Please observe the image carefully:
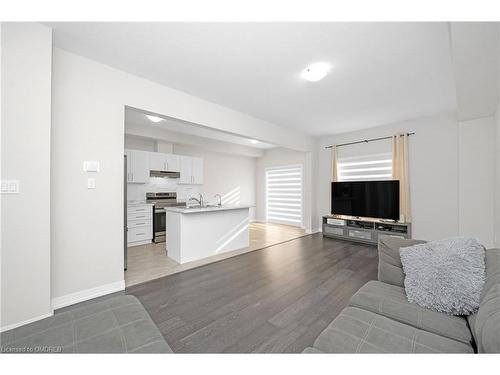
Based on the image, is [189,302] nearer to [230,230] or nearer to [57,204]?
[57,204]

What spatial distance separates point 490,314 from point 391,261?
33.2 inches

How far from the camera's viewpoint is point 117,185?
97.7 inches

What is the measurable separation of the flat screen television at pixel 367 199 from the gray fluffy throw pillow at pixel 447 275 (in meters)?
3.19

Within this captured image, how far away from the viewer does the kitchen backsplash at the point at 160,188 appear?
496cm

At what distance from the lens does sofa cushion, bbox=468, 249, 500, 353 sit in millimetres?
777

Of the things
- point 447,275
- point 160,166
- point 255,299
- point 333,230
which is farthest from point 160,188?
point 447,275

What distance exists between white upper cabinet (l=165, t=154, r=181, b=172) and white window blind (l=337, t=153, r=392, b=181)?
425 centimetres

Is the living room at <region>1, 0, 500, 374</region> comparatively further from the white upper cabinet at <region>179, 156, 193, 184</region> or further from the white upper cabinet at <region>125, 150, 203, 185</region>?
the white upper cabinet at <region>179, 156, 193, 184</region>

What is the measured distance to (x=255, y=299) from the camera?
7.32 feet

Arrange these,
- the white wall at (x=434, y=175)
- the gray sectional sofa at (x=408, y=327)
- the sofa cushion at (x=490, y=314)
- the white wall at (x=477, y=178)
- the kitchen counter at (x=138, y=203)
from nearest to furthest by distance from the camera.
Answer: the sofa cushion at (x=490, y=314), the gray sectional sofa at (x=408, y=327), the white wall at (x=477, y=178), the white wall at (x=434, y=175), the kitchen counter at (x=138, y=203)

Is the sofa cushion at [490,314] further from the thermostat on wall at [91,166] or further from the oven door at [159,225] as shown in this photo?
the oven door at [159,225]

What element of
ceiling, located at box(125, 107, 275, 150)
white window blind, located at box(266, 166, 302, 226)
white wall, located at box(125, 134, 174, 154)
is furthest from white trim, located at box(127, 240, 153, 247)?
white window blind, located at box(266, 166, 302, 226)

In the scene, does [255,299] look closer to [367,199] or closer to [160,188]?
[367,199]

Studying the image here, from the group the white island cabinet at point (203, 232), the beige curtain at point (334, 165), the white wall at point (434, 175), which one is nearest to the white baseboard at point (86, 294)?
the white island cabinet at point (203, 232)
